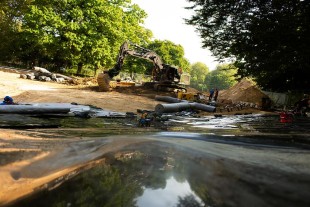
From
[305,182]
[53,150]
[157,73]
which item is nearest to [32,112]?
[53,150]

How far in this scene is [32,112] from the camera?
8.75 m

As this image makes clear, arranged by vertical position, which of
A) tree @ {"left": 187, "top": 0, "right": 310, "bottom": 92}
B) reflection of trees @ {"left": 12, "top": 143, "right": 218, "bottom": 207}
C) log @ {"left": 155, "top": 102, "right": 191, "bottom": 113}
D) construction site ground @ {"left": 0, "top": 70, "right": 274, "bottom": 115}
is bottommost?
construction site ground @ {"left": 0, "top": 70, "right": 274, "bottom": 115}

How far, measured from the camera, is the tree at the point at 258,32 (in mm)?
12516

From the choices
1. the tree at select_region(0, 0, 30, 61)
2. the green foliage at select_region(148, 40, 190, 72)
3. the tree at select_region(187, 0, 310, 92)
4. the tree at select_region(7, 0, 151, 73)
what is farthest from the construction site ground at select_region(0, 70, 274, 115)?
the green foliage at select_region(148, 40, 190, 72)

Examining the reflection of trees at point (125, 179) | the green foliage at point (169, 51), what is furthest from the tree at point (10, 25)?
the reflection of trees at point (125, 179)

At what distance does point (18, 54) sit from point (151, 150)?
140 feet

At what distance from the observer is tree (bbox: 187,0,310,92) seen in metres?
12.5

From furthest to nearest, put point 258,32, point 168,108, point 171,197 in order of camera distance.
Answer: point 168,108, point 258,32, point 171,197

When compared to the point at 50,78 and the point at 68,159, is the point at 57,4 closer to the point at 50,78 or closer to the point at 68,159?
the point at 50,78

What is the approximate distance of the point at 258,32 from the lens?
12.9m

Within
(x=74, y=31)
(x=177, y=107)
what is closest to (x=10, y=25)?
(x=74, y=31)

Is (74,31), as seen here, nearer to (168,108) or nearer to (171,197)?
(168,108)

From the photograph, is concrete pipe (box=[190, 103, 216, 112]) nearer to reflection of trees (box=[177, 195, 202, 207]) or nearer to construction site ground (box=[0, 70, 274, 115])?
Answer: construction site ground (box=[0, 70, 274, 115])

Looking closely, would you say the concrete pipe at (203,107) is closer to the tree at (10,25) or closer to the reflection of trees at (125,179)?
the reflection of trees at (125,179)
